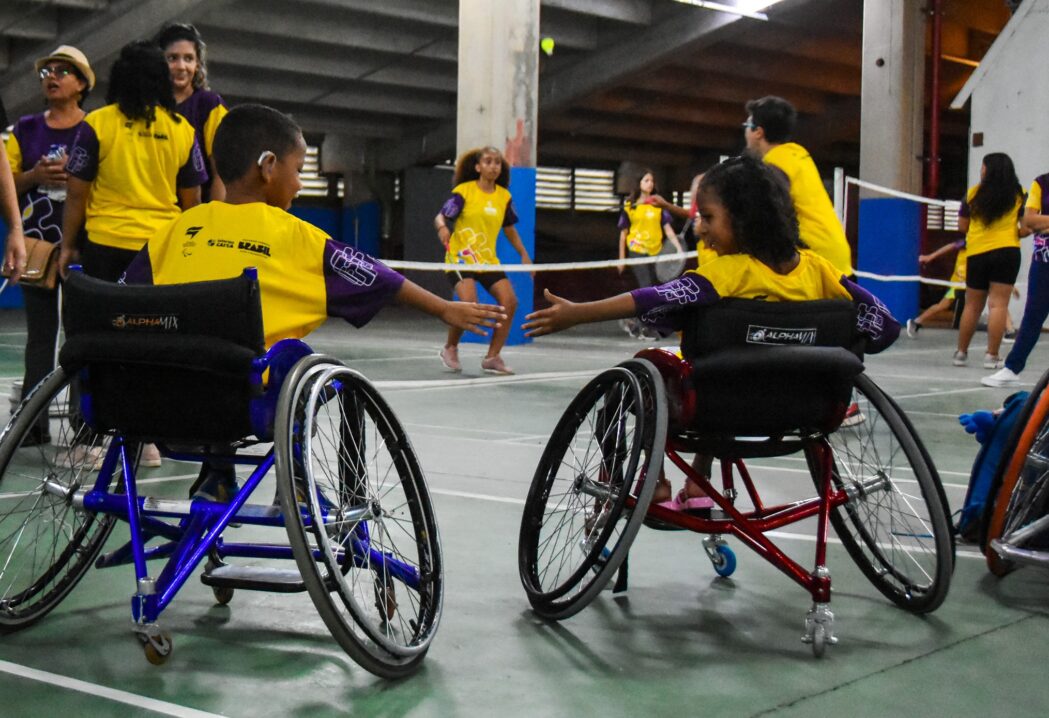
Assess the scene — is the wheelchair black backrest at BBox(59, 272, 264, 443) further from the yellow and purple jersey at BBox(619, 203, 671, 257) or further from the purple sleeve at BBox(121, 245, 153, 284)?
the yellow and purple jersey at BBox(619, 203, 671, 257)

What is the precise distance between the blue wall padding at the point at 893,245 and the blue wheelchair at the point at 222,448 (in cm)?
1508

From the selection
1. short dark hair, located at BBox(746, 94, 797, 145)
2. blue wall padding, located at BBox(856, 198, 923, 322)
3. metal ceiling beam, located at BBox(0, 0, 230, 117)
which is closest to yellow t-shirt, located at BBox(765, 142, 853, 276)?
short dark hair, located at BBox(746, 94, 797, 145)

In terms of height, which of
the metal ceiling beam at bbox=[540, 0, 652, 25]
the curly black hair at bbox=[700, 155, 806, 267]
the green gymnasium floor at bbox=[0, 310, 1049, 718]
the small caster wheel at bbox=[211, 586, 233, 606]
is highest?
the metal ceiling beam at bbox=[540, 0, 652, 25]

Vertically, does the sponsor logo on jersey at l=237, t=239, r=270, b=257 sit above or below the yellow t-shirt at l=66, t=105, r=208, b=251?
below

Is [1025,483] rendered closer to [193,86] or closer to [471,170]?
[193,86]

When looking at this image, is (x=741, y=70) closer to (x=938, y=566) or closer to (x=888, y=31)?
(x=888, y=31)

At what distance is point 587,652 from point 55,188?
338 centimetres

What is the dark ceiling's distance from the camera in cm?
1538

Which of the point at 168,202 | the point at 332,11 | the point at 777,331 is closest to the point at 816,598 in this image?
the point at 777,331

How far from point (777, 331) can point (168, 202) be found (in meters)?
2.74

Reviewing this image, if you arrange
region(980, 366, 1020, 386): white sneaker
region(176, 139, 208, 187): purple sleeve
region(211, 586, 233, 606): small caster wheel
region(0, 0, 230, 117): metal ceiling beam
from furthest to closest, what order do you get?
region(0, 0, 230, 117): metal ceiling beam
region(980, 366, 1020, 386): white sneaker
region(176, 139, 208, 187): purple sleeve
region(211, 586, 233, 606): small caster wheel

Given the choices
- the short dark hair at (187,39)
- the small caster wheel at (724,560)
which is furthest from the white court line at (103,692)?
the short dark hair at (187,39)

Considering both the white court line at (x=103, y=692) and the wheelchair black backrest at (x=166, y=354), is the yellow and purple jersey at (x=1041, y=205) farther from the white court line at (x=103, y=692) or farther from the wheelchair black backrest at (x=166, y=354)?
the white court line at (x=103, y=692)

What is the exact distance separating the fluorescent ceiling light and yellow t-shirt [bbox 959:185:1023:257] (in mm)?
9636
